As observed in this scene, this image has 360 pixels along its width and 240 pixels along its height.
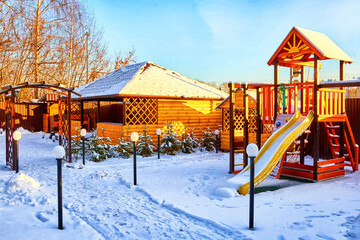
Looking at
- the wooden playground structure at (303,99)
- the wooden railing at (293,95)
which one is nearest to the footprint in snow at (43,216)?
the wooden playground structure at (303,99)

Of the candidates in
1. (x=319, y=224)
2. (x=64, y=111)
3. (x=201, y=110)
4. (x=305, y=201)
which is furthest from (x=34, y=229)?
(x=201, y=110)

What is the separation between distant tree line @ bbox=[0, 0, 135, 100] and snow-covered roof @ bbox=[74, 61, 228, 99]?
21.8ft

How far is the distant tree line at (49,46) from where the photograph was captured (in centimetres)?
1873

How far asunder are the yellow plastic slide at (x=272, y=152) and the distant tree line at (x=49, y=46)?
1507 cm

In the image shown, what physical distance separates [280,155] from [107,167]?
4.42 meters

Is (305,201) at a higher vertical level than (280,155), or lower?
lower

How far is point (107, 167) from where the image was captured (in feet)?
26.8

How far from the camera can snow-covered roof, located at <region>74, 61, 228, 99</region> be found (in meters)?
11.6

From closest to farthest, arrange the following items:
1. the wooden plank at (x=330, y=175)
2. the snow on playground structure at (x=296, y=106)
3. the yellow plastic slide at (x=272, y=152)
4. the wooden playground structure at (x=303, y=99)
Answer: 1. the yellow plastic slide at (x=272, y=152)
2. the snow on playground structure at (x=296, y=106)
3. the wooden plank at (x=330, y=175)
4. the wooden playground structure at (x=303, y=99)

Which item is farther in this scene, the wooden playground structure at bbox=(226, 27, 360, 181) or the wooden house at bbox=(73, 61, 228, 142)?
the wooden house at bbox=(73, 61, 228, 142)

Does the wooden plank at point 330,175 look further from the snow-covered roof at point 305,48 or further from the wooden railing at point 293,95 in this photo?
the snow-covered roof at point 305,48

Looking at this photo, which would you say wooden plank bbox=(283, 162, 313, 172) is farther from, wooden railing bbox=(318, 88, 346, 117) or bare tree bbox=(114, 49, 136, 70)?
bare tree bbox=(114, 49, 136, 70)

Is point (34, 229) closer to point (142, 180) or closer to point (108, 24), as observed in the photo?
point (142, 180)

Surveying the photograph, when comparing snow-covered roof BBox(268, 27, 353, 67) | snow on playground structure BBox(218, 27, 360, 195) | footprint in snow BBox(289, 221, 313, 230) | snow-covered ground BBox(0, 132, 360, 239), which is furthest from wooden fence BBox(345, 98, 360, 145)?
footprint in snow BBox(289, 221, 313, 230)
